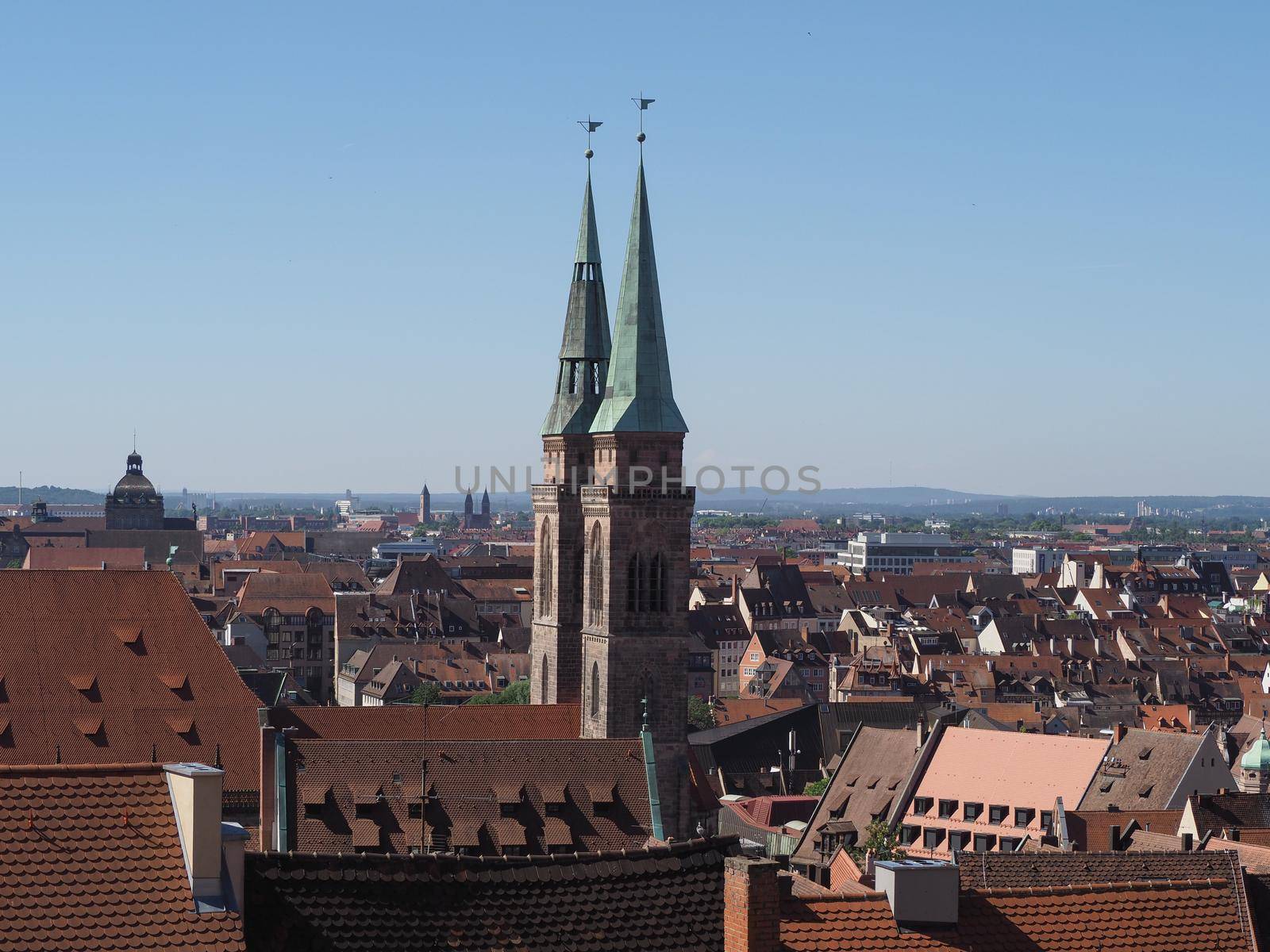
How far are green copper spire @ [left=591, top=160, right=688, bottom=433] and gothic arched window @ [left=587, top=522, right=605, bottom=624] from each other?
4.04 m

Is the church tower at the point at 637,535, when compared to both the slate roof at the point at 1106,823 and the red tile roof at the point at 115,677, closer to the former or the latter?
the slate roof at the point at 1106,823

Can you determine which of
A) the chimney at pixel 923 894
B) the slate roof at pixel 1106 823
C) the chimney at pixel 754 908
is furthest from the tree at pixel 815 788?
the chimney at pixel 754 908

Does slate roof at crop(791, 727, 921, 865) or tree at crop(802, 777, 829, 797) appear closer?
slate roof at crop(791, 727, 921, 865)

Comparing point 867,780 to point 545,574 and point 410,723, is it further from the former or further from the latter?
point 410,723

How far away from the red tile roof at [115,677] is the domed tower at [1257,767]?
1932 inches

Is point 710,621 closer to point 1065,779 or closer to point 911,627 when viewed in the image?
point 911,627

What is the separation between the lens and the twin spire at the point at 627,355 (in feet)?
255

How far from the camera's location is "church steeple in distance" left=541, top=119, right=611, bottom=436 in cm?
8275

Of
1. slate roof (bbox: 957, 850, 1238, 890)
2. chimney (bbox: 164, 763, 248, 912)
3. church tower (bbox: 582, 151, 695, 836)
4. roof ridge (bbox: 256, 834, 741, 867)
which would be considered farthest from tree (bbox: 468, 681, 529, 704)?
chimney (bbox: 164, 763, 248, 912)

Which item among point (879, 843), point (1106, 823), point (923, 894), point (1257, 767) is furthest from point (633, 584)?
point (923, 894)

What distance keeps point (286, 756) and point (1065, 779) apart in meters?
36.5

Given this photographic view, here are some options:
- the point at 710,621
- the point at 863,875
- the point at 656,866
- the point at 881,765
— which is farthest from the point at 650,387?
the point at 710,621

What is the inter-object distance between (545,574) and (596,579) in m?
5.25

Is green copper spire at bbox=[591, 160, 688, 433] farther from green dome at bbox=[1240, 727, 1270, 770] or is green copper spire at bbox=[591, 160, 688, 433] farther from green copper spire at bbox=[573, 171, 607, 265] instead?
green dome at bbox=[1240, 727, 1270, 770]
